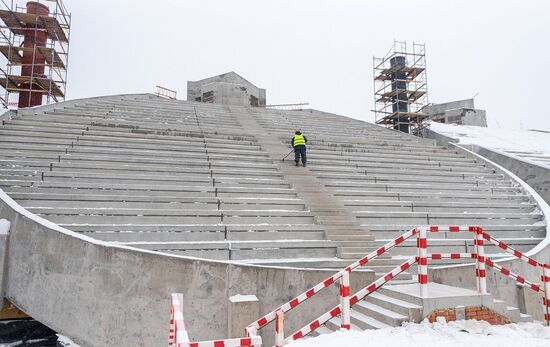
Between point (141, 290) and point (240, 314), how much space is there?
5.52 feet

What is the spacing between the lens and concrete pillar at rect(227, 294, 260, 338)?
6211mm

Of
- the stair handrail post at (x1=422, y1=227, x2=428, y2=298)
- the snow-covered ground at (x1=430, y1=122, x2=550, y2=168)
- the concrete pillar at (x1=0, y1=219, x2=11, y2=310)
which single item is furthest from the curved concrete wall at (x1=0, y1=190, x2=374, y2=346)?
the snow-covered ground at (x1=430, y1=122, x2=550, y2=168)

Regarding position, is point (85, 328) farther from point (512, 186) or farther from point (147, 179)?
point (512, 186)

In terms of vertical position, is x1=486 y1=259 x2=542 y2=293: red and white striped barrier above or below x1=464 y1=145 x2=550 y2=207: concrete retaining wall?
below

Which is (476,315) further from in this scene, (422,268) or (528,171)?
(528,171)

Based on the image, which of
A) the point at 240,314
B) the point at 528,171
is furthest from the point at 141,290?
the point at 528,171

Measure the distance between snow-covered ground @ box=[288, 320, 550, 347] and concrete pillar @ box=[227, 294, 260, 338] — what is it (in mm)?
1760

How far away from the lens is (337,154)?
49.8 feet

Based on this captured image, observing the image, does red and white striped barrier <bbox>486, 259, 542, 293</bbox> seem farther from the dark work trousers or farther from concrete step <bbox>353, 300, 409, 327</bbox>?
the dark work trousers

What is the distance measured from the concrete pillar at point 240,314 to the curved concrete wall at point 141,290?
0.73ft

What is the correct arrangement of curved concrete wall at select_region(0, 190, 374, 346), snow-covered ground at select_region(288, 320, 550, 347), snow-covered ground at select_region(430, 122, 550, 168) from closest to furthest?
snow-covered ground at select_region(288, 320, 550, 347), curved concrete wall at select_region(0, 190, 374, 346), snow-covered ground at select_region(430, 122, 550, 168)

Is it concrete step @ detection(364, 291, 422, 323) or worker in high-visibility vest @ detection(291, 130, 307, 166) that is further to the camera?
worker in high-visibility vest @ detection(291, 130, 307, 166)

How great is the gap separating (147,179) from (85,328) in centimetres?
455

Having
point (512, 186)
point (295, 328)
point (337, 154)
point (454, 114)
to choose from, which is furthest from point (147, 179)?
point (454, 114)
